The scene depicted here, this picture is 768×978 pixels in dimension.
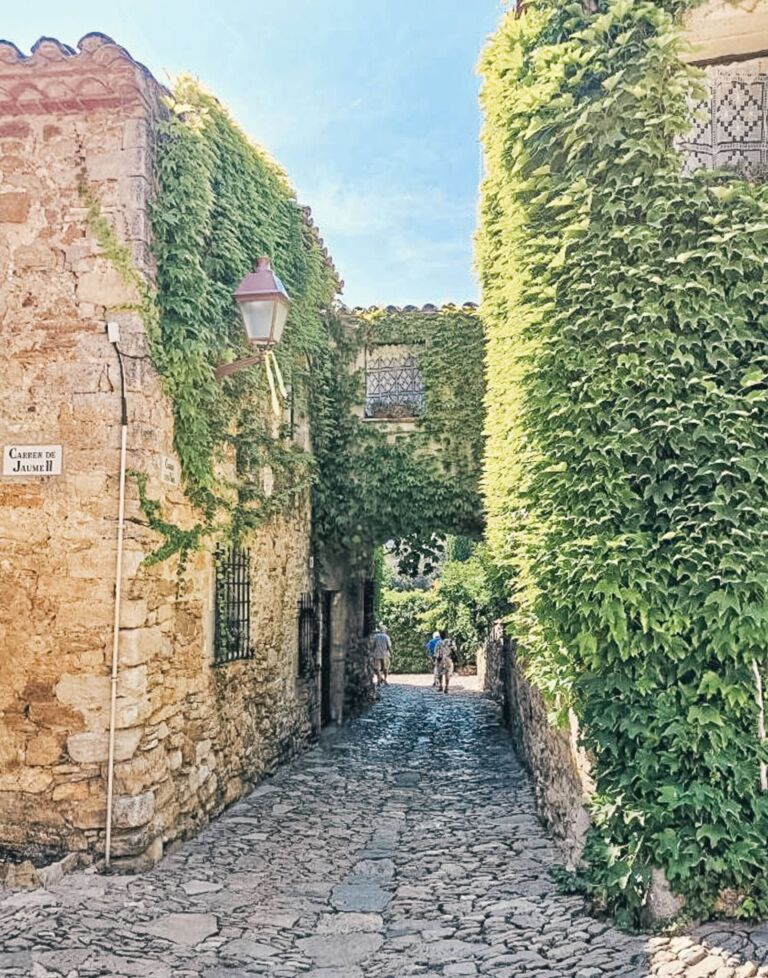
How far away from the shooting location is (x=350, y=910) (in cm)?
441

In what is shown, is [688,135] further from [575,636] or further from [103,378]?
[103,378]

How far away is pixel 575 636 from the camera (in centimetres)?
416

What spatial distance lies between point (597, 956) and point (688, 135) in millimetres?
4440

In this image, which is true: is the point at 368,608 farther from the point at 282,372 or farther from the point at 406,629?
the point at 406,629

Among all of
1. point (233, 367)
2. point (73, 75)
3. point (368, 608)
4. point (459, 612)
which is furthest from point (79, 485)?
point (459, 612)

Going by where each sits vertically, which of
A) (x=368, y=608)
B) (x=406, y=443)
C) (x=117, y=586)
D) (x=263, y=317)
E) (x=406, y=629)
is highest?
(x=263, y=317)

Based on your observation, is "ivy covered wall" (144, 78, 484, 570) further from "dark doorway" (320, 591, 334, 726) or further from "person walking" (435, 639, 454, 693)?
"person walking" (435, 639, 454, 693)

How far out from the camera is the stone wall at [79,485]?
4680 mm

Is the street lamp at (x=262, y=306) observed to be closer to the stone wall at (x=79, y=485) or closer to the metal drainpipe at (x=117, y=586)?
the stone wall at (x=79, y=485)

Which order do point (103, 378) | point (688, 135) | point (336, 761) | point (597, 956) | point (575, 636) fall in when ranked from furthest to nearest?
point (336, 761)
point (103, 378)
point (688, 135)
point (575, 636)
point (597, 956)

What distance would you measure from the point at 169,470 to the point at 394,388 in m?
4.89

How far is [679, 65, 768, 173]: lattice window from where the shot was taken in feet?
15.1

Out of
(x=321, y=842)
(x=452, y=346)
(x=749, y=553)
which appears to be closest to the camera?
(x=749, y=553)

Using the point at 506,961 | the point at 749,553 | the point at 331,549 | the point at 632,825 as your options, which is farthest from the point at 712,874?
the point at 331,549
